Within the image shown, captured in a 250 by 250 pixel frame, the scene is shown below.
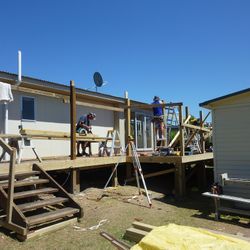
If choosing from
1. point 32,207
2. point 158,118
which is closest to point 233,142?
point 158,118

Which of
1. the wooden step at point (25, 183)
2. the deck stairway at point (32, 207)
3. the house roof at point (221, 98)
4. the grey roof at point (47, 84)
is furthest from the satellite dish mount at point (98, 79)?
the wooden step at point (25, 183)

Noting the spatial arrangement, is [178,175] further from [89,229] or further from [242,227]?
[89,229]

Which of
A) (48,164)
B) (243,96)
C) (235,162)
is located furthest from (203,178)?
(48,164)

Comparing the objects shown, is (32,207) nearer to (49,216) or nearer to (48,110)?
(49,216)

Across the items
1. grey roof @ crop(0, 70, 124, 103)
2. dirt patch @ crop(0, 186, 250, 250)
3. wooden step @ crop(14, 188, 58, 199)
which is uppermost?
grey roof @ crop(0, 70, 124, 103)

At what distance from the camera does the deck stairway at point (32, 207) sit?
17.8ft

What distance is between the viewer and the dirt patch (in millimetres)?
5348

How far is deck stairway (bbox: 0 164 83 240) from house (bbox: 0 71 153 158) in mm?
2510

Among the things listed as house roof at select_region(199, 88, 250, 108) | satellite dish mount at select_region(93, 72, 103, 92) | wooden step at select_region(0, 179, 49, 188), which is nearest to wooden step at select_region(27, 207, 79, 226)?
wooden step at select_region(0, 179, 49, 188)

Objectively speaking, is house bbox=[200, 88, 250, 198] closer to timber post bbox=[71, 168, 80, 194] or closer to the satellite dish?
timber post bbox=[71, 168, 80, 194]

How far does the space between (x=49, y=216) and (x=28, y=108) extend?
6.06 m

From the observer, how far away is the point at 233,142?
8523 mm

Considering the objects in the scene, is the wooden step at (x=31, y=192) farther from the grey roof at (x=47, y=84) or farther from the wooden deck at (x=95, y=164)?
the grey roof at (x=47, y=84)

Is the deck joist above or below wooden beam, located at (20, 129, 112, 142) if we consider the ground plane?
below
